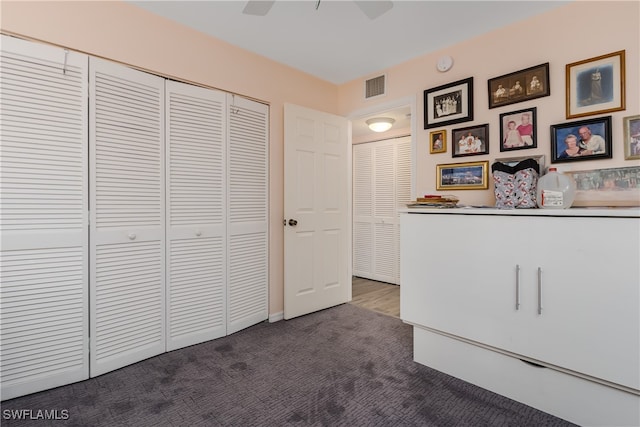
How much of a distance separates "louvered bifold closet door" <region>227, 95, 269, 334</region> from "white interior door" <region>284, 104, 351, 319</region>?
23 cm

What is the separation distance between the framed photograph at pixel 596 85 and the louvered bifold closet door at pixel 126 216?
2909 mm

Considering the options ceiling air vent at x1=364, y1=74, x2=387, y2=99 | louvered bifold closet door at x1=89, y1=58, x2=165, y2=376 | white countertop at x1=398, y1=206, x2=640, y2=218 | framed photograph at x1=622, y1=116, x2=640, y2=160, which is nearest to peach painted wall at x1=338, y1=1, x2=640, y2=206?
framed photograph at x1=622, y1=116, x2=640, y2=160

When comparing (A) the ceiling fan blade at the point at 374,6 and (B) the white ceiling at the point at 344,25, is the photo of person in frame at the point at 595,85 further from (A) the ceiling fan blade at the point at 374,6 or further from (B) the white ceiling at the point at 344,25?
(A) the ceiling fan blade at the point at 374,6

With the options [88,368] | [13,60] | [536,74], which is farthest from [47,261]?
[536,74]

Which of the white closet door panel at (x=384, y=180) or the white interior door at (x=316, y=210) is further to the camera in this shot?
the white closet door panel at (x=384, y=180)

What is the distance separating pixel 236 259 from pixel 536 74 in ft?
9.04

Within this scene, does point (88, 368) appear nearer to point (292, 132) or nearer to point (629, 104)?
point (292, 132)

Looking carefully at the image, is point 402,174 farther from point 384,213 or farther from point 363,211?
point 363,211

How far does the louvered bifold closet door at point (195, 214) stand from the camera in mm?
2391

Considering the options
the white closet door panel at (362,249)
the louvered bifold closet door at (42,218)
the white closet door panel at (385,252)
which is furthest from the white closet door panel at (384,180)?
the louvered bifold closet door at (42,218)

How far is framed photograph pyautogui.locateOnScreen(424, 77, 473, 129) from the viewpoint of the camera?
99.7 inches

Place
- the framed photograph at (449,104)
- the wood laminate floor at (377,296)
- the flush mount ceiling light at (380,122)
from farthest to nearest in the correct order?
the flush mount ceiling light at (380,122), the wood laminate floor at (377,296), the framed photograph at (449,104)

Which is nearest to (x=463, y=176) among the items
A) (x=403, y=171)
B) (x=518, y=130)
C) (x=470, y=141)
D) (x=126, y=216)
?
(x=470, y=141)

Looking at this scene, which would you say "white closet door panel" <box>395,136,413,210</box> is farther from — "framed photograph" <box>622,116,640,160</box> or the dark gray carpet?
"framed photograph" <box>622,116,640,160</box>
